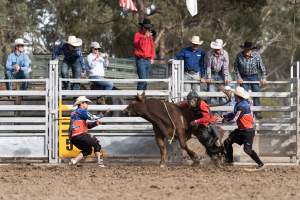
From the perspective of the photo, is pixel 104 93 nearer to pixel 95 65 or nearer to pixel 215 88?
pixel 95 65

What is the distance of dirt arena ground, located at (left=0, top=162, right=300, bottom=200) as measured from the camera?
10.1 meters

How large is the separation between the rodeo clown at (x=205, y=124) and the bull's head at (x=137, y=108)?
2.64 ft

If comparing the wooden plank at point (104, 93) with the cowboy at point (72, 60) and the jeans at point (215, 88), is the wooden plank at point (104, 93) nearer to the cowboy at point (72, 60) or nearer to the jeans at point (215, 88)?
the jeans at point (215, 88)

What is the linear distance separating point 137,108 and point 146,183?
9.78 ft

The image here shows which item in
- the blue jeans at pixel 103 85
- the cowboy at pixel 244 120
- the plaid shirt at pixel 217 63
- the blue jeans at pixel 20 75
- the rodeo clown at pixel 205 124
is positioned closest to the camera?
the cowboy at pixel 244 120

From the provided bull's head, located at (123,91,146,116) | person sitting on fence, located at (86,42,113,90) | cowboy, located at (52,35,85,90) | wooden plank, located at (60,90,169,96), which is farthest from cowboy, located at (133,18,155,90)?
bull's head, located at (123,91,146,116)

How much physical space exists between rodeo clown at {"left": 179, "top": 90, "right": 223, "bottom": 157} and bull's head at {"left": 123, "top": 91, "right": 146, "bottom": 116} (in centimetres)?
80

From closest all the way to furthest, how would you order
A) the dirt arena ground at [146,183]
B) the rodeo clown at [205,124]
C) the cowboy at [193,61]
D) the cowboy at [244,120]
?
the dirt arena ground at [146,183] → the cowboy at [244,120] → the rodeo clown at [205,124] → the cowboy at [193,61]

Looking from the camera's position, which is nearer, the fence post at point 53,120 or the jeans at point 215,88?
the fence post at point 53,120

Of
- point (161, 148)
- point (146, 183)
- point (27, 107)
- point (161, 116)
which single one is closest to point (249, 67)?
point (161, 116)

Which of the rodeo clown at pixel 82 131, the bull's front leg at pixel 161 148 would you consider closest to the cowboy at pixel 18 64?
the rodeo clown at pixel 82 131

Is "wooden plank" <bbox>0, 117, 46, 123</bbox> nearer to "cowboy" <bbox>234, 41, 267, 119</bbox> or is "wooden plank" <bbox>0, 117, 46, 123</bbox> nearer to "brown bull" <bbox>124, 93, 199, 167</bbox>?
"brown bull" <bbox>124, 93, 199, 167</bbox>

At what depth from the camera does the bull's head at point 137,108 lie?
14070mm

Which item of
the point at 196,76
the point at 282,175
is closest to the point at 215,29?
the point at 196,76
